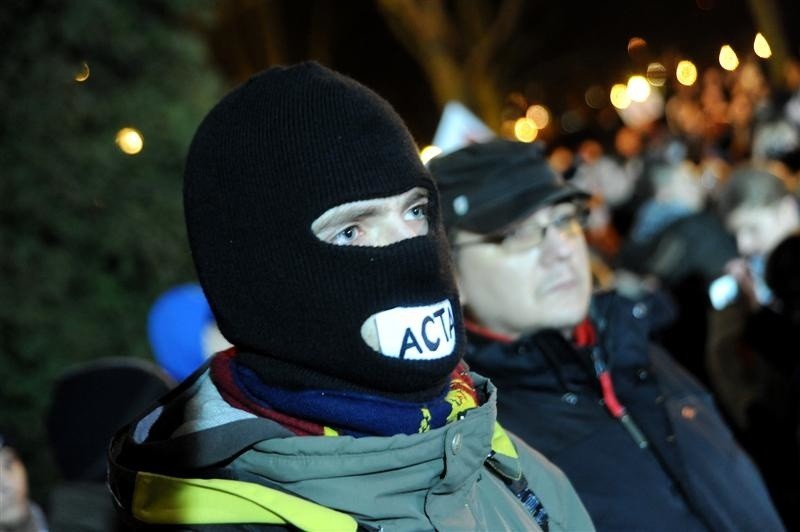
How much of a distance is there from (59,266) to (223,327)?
3923 millimetres

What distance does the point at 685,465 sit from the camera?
280 centimetres

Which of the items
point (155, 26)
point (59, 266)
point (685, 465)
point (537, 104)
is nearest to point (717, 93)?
point (155, 26)

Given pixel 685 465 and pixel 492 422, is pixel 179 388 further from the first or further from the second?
pixel 685 465

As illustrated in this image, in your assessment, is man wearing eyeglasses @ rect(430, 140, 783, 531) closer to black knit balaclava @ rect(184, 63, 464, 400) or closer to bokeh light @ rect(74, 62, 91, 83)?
black knit balaclava @ rect(184, 63, 464, 400)

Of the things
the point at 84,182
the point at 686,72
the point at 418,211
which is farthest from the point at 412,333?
the point at 686,72

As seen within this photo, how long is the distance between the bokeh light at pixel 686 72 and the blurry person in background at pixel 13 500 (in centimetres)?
782

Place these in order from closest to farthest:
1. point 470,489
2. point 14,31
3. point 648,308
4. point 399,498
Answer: point 399,498
point 470,489
point 648,308
point 14,31

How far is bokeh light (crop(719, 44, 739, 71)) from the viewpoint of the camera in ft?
27.0

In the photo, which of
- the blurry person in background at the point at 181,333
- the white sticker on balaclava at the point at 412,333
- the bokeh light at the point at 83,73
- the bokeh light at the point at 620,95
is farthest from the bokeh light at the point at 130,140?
the bokeh light at the point at 620,95

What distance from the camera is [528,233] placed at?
318 cm

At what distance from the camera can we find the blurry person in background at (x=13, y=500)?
3391mm

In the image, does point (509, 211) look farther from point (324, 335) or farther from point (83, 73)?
point (83, 73)

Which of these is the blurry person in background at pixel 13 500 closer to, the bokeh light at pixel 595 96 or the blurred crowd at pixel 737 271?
the blurred crowd at pixel 737 271

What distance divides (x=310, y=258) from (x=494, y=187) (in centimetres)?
135
